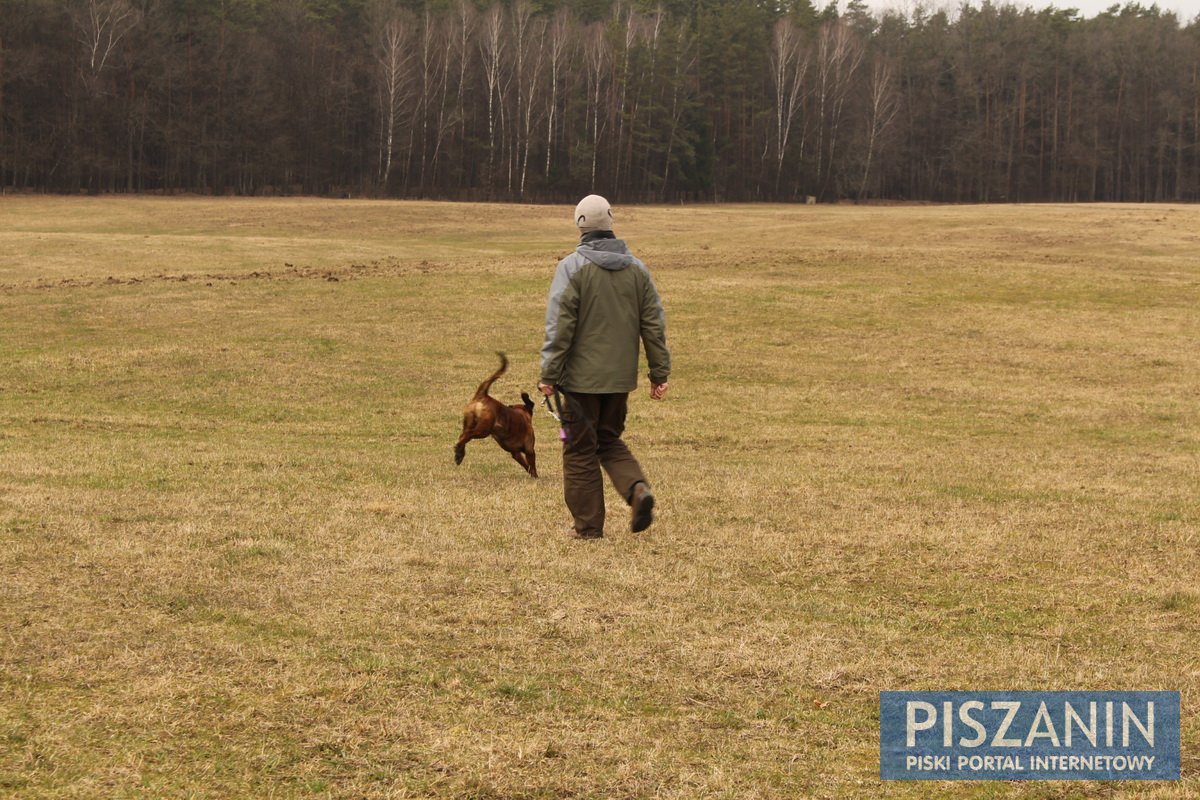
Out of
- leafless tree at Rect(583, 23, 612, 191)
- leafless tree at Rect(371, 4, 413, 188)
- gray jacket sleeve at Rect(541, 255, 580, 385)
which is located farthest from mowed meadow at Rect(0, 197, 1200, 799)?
leafless tree at Rect(583, 23, 612, 191)

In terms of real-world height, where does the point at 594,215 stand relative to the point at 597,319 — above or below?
above

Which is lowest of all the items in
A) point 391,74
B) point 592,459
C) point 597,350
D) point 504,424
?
point 504,424

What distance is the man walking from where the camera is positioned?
898 centimetres

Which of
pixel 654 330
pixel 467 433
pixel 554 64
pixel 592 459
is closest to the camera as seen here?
pixel 654 330

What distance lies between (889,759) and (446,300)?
24.4 m

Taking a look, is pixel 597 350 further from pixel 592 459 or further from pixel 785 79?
pixel 785 79

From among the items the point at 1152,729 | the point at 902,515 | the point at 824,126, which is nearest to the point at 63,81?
the point at 824,126

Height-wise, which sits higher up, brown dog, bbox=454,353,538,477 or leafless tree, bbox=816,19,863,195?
leafless tree, bbox=816,19,863,195

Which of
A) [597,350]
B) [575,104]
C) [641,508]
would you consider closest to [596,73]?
[575,104]

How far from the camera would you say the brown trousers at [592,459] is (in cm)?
923

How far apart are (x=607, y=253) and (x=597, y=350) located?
2.35ft

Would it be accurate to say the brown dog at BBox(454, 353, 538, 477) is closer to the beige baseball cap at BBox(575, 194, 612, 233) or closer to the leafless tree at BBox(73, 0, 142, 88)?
the beige baseball cap at BBox(575, 194, 612, 233)

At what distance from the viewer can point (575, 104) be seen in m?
86.2

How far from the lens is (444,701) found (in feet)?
18.2
